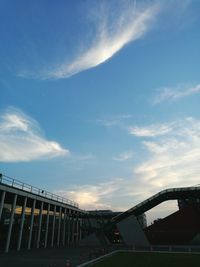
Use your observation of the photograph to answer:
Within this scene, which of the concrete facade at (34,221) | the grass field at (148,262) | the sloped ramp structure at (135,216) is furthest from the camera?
the sloped ramp structure at (135,216)

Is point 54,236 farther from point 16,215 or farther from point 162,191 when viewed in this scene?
point 162,191

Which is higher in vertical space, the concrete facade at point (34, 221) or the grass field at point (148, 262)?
the concrete facade at point (34, 221)

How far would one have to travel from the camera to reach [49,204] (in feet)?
191

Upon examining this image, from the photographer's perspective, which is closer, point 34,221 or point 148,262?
point 148,262

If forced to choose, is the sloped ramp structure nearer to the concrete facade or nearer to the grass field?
the concrete facade

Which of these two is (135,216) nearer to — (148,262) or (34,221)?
(34,221)

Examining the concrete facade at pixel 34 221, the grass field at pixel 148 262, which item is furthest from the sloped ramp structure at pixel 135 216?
the grass field at pixel 148 262

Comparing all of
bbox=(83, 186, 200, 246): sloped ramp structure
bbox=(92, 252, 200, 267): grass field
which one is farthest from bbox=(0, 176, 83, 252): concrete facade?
bbox=(92, 252, 200, 267): grass field

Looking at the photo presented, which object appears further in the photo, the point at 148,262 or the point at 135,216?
the point at 135,216

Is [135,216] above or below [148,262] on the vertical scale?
above

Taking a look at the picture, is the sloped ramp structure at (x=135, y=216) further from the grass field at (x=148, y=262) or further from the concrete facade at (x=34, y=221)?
the grass field at (x=148, y=262)

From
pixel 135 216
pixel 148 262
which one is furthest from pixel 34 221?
pixel 148 262

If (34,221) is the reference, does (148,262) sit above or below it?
below

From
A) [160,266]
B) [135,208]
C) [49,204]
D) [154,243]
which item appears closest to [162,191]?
[135,208]
